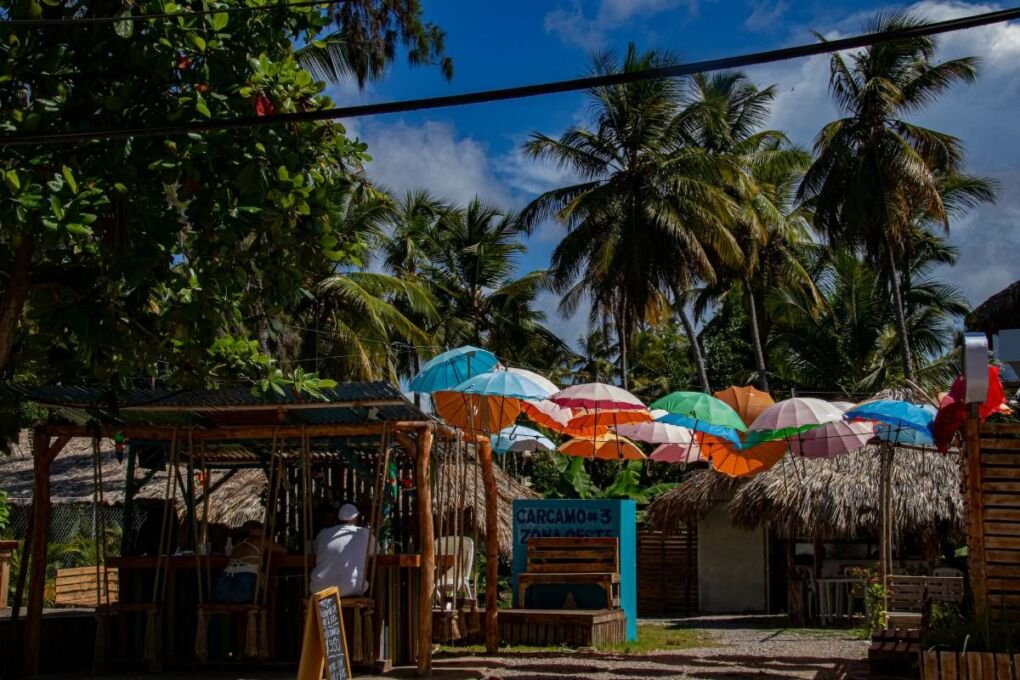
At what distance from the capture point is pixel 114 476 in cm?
2736

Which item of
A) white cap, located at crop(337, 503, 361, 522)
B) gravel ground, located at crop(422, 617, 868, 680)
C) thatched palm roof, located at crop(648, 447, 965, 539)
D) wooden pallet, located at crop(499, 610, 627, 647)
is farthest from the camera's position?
thatched palm roof, located at crop(648, 447, 965, 539)

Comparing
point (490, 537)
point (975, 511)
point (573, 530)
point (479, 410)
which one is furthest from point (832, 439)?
point (975, 511)

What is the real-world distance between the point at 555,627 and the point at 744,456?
447 centimetres

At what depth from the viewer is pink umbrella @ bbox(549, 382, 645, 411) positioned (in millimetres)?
14148

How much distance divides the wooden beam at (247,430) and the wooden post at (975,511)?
16.4 feet

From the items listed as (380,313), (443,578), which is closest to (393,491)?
(443,578)

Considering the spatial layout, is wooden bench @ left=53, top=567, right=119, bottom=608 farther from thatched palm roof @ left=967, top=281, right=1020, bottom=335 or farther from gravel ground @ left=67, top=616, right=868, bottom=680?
thatched palm roof @ left=967, top=281, right=1020, bottom=335

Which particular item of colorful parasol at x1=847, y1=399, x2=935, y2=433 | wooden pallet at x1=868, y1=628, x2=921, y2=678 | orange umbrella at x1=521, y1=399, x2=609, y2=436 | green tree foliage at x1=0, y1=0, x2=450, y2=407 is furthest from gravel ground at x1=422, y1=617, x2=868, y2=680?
green tree foliage at x1=0, y1=0, x2=450, y2=407

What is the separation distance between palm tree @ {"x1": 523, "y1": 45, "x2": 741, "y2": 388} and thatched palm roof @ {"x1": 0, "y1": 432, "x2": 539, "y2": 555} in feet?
21.3

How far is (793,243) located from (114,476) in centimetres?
1909

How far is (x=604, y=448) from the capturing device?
1867 centimetres

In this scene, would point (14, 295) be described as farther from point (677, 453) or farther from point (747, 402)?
point (677, 453)

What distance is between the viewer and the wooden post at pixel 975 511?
9289mm

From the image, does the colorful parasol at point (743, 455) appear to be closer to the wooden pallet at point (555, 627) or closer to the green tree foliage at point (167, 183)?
the wooden pallet at point (555, 627)
